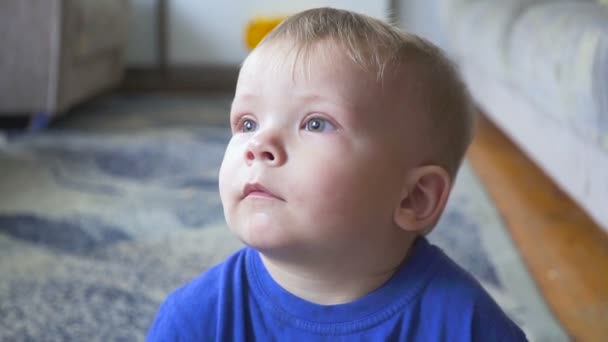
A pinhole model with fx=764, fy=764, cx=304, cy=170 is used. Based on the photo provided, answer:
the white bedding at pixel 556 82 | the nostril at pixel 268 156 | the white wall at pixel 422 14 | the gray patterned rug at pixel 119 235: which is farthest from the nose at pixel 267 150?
the white wall at pixel 422 14

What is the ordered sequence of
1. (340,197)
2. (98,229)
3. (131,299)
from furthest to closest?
(98,229) < (131,299) < (340,197)

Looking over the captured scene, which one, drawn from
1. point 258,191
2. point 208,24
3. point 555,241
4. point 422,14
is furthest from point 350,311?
point 422,14

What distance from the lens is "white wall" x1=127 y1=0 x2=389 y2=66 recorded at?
302 centimetres

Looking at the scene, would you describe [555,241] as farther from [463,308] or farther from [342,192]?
[342,192]

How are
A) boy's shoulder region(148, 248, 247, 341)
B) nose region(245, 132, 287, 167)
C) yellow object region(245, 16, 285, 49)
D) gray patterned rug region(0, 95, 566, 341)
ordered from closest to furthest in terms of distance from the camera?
nose region(245, 132, 287, 167) < boy's shoulder region(148, 248, 247, 341) < gray patterned rug region(0, 95, 566, 341) < yellow object region(245, 16, 285, 49)

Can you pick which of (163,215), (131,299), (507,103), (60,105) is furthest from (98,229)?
(507,103)

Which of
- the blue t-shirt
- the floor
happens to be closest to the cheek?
the blue t-shirt

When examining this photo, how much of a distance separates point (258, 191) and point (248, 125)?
2.7 inches

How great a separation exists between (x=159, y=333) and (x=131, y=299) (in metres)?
0.33

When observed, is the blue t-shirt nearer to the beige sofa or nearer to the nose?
the nose

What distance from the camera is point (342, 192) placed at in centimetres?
57

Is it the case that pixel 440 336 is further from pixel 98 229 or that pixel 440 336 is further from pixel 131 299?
pixel 98 229

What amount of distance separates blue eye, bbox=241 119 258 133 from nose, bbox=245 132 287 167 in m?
0.04

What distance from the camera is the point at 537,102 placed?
1.34m
